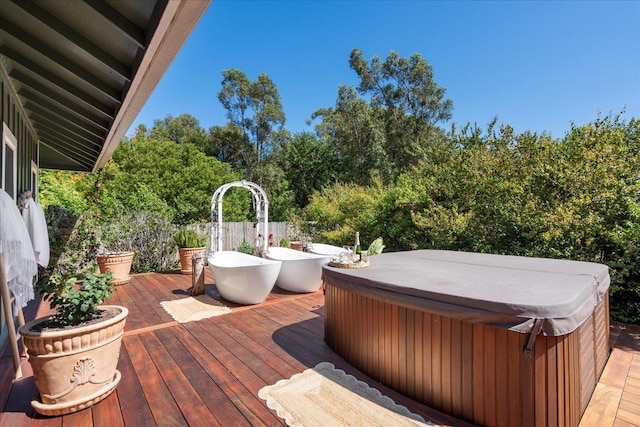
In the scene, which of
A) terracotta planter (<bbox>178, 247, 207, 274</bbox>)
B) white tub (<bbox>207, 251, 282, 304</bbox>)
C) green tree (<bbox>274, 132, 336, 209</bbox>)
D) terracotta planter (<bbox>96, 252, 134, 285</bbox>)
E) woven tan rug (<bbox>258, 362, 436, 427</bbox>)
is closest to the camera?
Answer: woven tan rug (<bbox>258, 362, 436, 427</bbox>)

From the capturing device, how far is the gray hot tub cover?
1.74 m

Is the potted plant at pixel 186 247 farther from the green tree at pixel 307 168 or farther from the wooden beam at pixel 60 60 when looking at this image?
the green tree at pixel 307 168

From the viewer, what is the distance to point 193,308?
14.8 ft

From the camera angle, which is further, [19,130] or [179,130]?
[179,130]

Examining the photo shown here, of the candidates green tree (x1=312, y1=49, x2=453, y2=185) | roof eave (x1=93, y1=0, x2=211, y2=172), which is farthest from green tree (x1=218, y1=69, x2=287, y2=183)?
roof eave (x1=93, y1=0, x2=211, y2=172)

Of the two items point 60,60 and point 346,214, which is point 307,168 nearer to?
point 346,214

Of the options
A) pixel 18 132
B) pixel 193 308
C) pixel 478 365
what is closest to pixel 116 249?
pixel 193 308

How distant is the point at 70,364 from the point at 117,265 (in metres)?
4.46

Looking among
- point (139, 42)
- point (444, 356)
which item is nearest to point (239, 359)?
point (444, 356)

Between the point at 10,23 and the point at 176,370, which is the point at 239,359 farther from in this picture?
the point at 10,23

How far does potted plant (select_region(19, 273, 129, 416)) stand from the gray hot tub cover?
73.5 inches

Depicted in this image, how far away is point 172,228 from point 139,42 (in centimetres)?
664

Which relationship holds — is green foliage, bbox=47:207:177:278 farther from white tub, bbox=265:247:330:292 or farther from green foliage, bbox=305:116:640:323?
green foliage, bbox=305:116:640:323

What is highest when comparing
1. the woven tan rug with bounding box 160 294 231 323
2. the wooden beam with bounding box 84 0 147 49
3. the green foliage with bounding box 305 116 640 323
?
the wooden beam with bounding box 84 0 147 49
